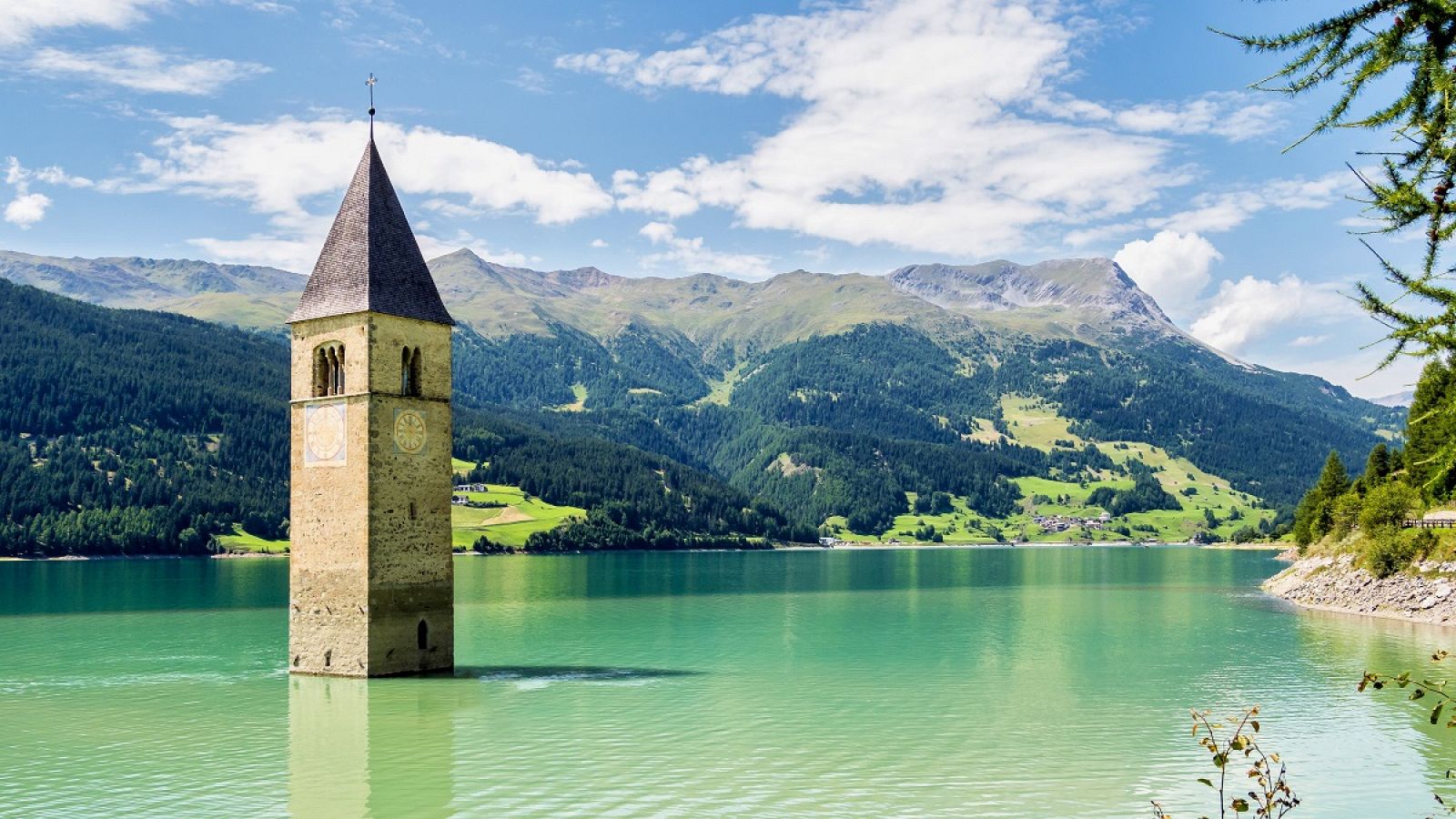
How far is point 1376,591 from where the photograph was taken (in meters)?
78.1

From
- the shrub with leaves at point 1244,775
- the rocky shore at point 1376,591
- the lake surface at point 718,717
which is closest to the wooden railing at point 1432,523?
the rocky shore at point 1376,591

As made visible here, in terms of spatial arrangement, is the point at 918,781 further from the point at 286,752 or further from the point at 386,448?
the point at 386,448

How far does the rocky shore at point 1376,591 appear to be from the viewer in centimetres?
6975

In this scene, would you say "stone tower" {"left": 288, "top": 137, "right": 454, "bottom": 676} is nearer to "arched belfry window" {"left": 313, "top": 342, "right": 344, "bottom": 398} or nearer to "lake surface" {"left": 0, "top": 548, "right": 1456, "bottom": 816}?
"arched belfry window" {"left": 313, "top": 342, "right": 344, "bottom": 398}

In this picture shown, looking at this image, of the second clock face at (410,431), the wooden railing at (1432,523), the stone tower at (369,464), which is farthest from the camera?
the wooden railing at (1432,523)

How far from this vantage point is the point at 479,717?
39.2m

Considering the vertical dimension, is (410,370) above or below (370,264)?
below

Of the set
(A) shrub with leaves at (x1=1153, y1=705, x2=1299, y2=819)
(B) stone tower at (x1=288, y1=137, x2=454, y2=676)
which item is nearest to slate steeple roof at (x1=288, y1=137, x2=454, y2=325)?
(B) stone tower at (x1=288, y1=137, x2=454, y2=676)

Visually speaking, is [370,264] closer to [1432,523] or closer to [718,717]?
[718,717]

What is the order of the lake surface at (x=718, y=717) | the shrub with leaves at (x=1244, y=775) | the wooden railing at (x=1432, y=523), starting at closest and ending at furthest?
the shrub with leaves at (x=1244, y=775)
the lake surface at (x=718, y=717)
the wooden railing at (x=1432, y=523)

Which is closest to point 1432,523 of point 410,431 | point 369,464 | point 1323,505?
point 1323,505

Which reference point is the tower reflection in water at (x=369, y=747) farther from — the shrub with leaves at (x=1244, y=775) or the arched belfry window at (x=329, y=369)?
the shrub with leaves at (x=1244, y=775)

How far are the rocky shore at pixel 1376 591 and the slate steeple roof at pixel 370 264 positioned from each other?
56646mm

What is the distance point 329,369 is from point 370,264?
14.1ft
